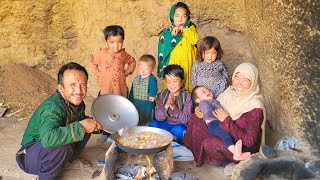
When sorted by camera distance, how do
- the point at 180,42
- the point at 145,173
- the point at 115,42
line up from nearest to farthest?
1. the point at 145,173
2. the point at 115,42
3. the point at 180,42

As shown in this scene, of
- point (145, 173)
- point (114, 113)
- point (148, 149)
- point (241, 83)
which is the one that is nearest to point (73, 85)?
point (114, 113)

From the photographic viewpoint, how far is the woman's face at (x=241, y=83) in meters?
4.09

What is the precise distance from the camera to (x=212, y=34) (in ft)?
19.2

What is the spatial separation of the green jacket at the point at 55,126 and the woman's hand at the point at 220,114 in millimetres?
1375

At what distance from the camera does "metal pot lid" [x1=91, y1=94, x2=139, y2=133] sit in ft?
14.1

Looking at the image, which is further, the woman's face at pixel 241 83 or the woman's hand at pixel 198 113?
the woman's hand at pixel 198 113

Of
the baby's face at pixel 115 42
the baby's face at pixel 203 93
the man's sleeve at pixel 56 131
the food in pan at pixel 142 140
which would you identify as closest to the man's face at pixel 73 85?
the man's sleeve at pixel 56 131

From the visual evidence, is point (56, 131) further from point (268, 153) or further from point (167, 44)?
point (167, 44)

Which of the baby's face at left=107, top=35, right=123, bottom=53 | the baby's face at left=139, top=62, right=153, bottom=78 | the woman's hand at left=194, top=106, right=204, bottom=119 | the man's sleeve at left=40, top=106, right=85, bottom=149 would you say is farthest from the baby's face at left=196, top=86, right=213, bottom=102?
the man's sleeve at left=40, top=106, right=85, bottom=149

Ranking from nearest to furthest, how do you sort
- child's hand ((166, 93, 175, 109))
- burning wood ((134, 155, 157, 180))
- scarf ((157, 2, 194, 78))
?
burning wood ((134, 155, 157, 180)) → child's hand ((166, 93, 175, 109)) → scarf ((157, 2, 194, 78))

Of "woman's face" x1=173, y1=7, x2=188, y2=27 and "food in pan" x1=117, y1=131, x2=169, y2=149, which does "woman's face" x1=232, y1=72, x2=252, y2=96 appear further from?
"woman's face" x1=173, y1=7, x2=188, y2=27

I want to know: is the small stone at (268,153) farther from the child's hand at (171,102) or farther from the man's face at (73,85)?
the man's face at (73,85)

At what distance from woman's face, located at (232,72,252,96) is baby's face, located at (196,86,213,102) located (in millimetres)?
400

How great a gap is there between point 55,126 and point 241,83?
1.79 metres
